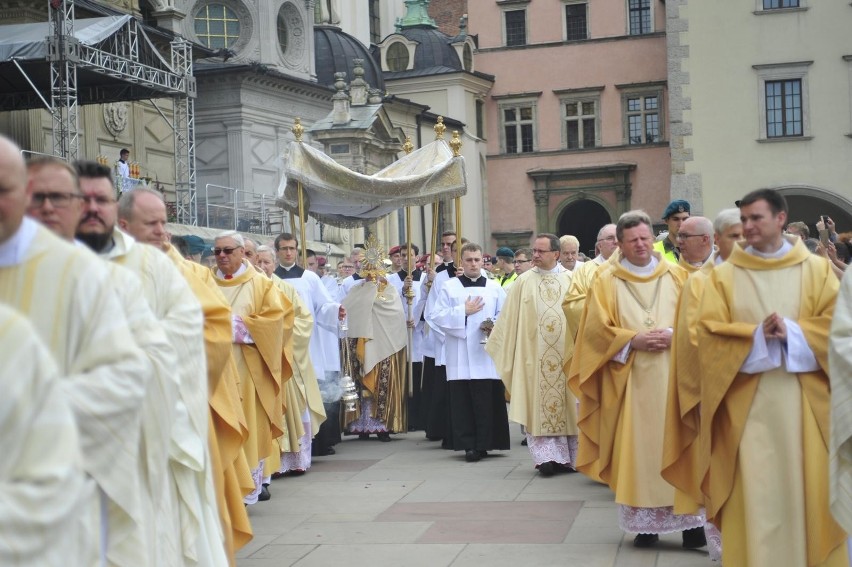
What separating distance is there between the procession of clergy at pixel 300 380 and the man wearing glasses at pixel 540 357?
0.06 ft

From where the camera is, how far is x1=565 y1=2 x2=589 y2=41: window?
4488 centimetres

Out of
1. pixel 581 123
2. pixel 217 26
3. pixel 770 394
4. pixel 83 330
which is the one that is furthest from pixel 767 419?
pixel 581 123

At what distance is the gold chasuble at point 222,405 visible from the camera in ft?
18.7

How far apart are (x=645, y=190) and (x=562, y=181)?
2743 millimetres

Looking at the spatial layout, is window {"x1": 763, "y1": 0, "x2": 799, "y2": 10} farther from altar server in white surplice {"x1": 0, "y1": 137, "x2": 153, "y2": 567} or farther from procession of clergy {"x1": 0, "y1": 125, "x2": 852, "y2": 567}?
A: altar server in white surplice {"x1": 0, "y1": 137, "x2": 153, "y2": 567}

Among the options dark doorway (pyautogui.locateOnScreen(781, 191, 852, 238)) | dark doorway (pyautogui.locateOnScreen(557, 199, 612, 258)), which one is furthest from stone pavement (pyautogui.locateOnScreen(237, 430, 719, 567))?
dark doorway (pyautogui.locateOnScreen(557, 199, 612, 258))

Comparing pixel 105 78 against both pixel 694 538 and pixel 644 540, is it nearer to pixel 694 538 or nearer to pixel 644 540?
pixel 644 540

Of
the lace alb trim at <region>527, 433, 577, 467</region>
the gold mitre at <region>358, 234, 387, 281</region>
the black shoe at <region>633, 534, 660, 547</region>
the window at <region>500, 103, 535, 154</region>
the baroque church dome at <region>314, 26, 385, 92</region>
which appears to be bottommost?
the black shoe at <region>633, 534, 660, 547</region>

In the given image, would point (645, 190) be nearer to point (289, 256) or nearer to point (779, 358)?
point (289, 256)

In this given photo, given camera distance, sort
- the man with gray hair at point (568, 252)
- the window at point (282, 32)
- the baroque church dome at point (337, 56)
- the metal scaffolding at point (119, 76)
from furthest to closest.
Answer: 1. the baroque church dome at point (337, 56)
2. the window at point (282, 32)
3. the metal scaffolding at point (119, 76)
4. the man with gray hair at point (568, 252)

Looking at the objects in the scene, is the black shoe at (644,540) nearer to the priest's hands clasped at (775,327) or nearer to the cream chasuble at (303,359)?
the priest's hands clasped at (775,327)

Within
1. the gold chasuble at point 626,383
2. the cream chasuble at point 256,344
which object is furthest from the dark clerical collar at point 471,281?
the gold chasuble at point 626,383

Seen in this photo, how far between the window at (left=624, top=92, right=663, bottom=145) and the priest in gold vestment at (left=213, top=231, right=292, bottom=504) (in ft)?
118

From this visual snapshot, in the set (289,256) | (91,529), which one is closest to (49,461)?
(91,529)
